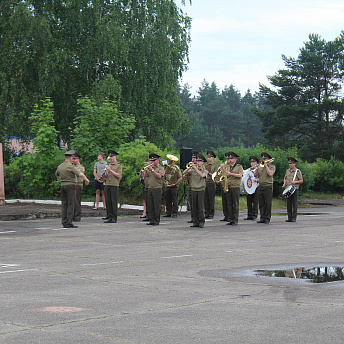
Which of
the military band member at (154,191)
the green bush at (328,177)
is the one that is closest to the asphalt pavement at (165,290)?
the military band member at (154,191)

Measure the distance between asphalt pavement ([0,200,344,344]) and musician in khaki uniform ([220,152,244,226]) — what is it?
3.48 meters

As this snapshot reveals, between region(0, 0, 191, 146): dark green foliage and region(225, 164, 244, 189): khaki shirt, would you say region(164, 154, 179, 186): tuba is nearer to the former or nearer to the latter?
region(225, 164, 244, 189): khaki shirt

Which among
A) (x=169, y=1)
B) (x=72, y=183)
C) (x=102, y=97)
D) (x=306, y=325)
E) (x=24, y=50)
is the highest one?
(x=169, y=1)

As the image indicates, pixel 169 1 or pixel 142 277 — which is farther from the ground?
pixel 169 1

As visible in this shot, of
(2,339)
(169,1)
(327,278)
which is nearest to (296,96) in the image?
(169,1)

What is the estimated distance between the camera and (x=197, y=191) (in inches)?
701

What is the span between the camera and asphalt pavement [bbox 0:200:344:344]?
223 inches

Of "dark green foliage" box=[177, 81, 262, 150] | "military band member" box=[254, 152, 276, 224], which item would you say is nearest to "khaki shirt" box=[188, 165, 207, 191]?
"military band member" box=[254, 152, 276, 224]

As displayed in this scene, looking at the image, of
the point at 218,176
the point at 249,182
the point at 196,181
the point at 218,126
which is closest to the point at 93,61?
the point at 249,182

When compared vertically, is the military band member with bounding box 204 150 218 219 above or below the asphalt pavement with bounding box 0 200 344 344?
above

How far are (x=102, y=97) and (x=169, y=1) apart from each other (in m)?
8.50

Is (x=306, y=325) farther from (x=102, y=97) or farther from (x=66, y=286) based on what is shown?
(x=102, y=97)

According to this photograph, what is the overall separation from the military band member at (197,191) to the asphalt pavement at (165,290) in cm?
225

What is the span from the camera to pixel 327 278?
28.6 ft
